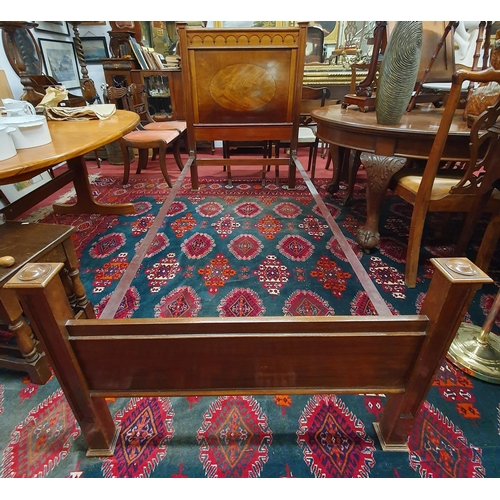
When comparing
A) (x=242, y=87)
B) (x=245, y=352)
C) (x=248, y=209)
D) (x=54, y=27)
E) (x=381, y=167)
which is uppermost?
(x=54, y=27)

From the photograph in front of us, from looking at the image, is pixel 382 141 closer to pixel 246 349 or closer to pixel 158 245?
pixel 246 349

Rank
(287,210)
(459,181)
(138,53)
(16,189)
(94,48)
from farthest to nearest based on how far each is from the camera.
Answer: (94,48), (138,53), (16,189), (287,210), (459,181)

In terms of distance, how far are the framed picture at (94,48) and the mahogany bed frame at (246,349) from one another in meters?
4.63

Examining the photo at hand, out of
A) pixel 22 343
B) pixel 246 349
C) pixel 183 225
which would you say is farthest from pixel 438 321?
pixel 183 225

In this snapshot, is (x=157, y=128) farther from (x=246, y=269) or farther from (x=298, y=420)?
(x=298, y=420)

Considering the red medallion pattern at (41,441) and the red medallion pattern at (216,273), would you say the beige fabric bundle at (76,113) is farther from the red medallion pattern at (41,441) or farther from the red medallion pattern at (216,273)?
the red medallion pattern at (41,441)

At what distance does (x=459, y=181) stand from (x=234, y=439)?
1598 millimetres

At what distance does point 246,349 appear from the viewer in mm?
792

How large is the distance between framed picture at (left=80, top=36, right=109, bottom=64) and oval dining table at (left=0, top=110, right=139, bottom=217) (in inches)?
104

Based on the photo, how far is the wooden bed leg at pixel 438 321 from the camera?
0.67 metres

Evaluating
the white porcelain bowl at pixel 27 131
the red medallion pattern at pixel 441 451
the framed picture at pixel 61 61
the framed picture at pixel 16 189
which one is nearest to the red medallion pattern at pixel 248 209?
the white porcelain bowl at pixel 27 131

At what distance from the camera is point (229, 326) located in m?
0.75

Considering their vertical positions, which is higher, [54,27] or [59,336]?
[54,27]

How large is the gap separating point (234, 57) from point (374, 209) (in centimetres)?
151
